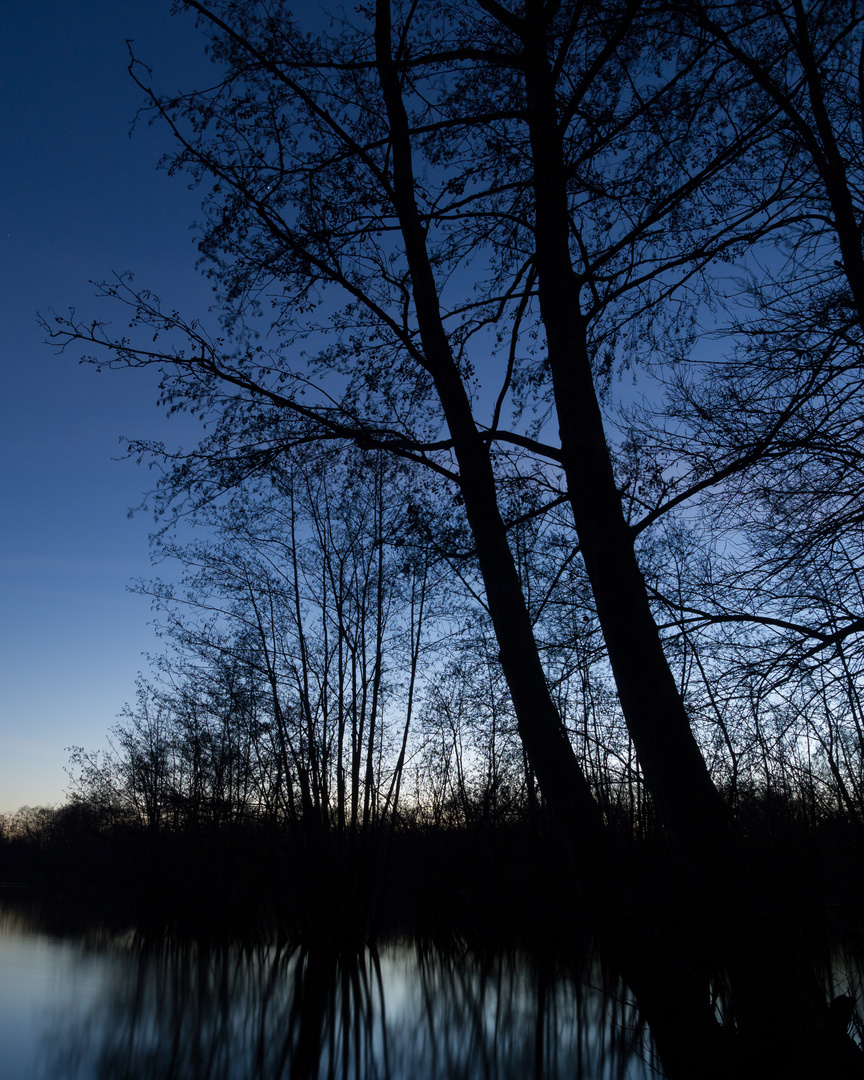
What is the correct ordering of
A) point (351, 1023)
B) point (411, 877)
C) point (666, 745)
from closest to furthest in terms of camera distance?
point (666, 745) → point (351, 1023) → point (411, 877)

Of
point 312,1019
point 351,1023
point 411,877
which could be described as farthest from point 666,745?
point 411,877

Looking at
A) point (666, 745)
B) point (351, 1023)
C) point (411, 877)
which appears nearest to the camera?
point (666, 745)

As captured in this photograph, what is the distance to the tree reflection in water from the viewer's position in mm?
6250

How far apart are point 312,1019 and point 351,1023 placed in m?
0.43

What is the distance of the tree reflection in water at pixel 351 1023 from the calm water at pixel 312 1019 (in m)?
0.02

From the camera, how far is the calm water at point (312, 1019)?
625cm

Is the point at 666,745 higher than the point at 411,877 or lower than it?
higher

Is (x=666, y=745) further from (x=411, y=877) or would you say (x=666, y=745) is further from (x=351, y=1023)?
(x=411, y=877)

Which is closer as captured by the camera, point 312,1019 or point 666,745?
point 666,745

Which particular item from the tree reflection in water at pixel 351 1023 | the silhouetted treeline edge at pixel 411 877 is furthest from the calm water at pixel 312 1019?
the silhouetted treeline edge at pixel 411 877

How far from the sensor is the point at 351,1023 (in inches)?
311

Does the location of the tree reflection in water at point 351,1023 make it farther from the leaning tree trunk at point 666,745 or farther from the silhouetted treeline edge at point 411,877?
the leaning tree trunk at point 666,745

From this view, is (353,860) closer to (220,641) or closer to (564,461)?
(220,641)

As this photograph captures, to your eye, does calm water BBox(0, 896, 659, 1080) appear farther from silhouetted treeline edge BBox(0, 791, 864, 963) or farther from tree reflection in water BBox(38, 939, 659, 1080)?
silhouetted treeline edge BBox(0, 791, 864, 963)
